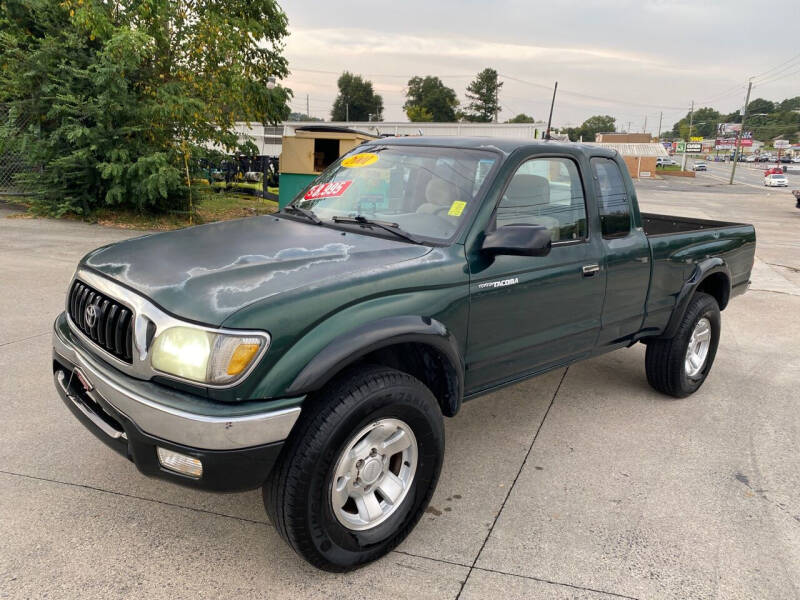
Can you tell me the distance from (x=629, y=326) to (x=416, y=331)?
2.03 m

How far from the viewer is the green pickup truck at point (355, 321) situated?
2225 millimetres

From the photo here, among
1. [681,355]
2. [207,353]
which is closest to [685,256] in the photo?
[681,355]

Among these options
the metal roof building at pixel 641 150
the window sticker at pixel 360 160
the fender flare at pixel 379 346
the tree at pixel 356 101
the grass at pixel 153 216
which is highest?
the tree at pixel 356 101

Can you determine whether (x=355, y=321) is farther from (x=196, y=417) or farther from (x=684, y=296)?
(x=684, y=296)

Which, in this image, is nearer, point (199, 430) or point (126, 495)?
point (199, 430)

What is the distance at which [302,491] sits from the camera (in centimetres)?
230

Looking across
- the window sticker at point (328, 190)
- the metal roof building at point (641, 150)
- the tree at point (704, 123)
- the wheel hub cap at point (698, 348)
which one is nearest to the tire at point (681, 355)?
the wheel hub cap at point (698, 348)

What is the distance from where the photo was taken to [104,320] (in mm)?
2527

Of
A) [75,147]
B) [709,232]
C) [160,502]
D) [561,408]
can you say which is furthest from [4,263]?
[709,232]

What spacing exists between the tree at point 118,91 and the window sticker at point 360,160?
7.55 m

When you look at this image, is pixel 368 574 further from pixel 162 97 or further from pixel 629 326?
pixel 162 97

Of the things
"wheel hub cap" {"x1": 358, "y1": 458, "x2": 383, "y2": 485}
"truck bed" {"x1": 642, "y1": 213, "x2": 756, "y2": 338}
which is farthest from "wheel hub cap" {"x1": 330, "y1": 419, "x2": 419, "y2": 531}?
"truck bed" {"x1": 642, "y1": 213, "x2": 756, "y2": 338}

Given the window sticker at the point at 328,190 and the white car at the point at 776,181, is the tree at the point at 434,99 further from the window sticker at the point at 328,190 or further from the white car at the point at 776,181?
the window sticker at the point at 328,190

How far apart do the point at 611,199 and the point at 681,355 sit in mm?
1371
